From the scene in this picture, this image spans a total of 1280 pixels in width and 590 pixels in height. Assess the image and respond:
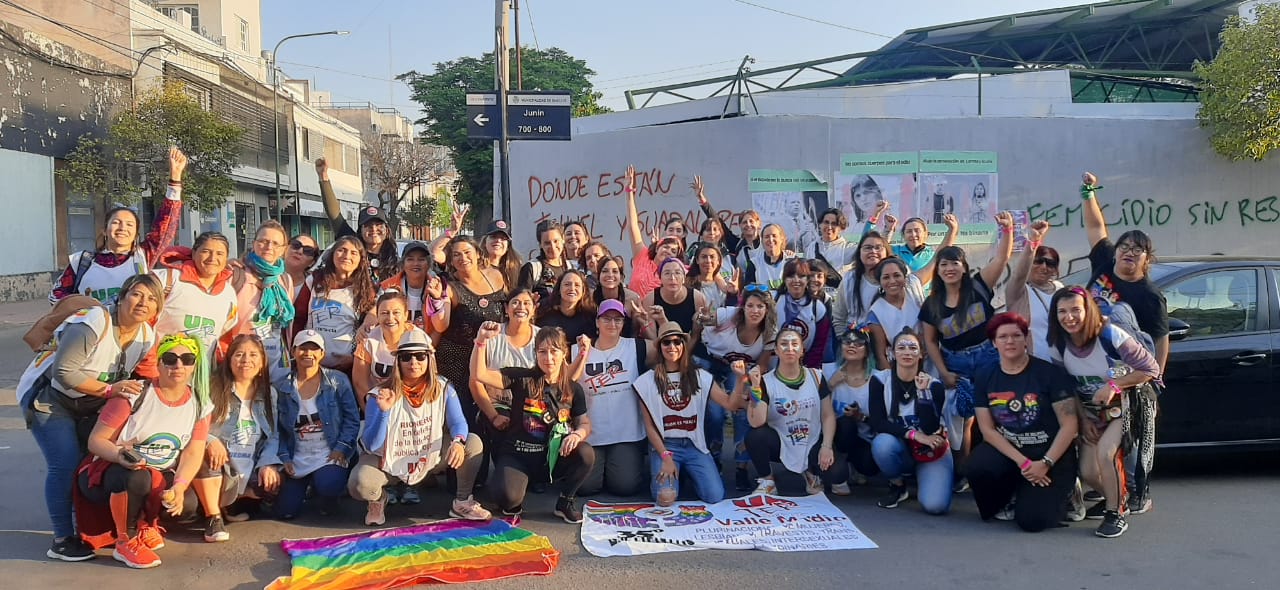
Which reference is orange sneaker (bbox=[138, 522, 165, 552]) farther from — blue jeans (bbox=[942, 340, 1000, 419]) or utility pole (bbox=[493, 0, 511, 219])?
utility pole (bbox=[493, 0, 511, 219])

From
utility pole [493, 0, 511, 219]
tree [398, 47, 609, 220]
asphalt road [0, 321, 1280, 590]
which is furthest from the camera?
tree [398, 47, 609, 220]

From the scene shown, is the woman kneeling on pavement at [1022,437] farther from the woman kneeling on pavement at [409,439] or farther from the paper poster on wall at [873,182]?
the paper poster on wall at [873,182]

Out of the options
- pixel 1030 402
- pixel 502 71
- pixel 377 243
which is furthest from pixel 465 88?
pixel 1030 402

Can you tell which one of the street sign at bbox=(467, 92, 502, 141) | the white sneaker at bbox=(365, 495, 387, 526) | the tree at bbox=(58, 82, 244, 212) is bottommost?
the white sneaker at bbox=(365, 495, 387, 526)

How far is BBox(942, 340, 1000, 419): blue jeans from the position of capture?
521 centimetres

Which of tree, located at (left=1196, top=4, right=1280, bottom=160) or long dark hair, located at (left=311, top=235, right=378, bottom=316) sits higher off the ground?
tree, located at (left=1196, top=4, right=1280, bottom=160)

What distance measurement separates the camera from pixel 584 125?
17.4 metres

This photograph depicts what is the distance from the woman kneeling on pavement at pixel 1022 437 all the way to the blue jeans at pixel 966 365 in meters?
0.30

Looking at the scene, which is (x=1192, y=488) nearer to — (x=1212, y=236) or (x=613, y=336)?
A: (x=613, y=336)

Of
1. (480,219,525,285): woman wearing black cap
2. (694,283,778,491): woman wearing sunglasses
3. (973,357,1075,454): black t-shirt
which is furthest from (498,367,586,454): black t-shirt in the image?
(973,357,1075,454): black t-shirt

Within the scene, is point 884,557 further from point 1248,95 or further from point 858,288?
point 1248,95

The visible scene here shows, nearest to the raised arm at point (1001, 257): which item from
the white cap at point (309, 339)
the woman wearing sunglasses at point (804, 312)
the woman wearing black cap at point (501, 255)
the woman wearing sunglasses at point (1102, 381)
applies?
the woman wearing sunglasses at point (1102, 381)

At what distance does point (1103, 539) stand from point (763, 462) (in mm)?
1883

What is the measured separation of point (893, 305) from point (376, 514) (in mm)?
3520
